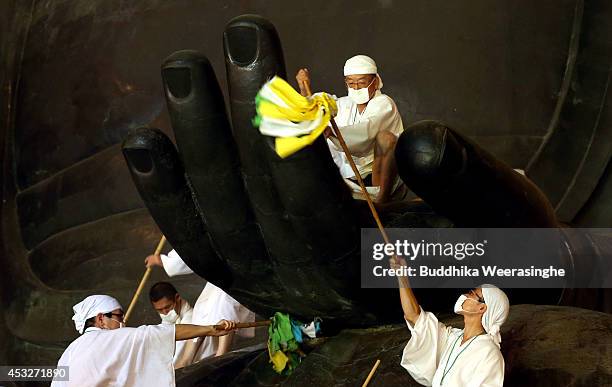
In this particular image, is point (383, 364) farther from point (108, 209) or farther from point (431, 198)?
point (108, 209)

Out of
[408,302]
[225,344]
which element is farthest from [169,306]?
[408,302]

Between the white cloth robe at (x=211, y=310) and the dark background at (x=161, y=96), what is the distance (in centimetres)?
154

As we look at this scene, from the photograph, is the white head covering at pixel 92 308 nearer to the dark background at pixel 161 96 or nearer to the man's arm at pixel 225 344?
the man's arm at pixel 225 344

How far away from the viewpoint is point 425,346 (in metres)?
6.15

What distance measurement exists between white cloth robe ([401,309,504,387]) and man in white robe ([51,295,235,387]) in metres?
1.15

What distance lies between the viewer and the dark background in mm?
10188

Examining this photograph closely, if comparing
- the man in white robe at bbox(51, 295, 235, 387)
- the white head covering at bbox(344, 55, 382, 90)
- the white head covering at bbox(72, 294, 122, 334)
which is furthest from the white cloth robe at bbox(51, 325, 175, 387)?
the white head covering at bbox(344, 55, 382, 90)

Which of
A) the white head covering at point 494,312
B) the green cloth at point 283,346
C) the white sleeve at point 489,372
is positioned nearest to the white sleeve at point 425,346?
the white head covering at point 494,312

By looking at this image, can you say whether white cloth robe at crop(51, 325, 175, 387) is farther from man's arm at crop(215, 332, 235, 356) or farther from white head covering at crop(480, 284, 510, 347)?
white head covering at crop(480, 284, 510, 347)

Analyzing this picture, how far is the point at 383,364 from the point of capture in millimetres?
6566

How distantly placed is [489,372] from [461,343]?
0.26 metres

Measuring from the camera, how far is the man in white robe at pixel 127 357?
684 cm

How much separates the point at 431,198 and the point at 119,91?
5.06 meters

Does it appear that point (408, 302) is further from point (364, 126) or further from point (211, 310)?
point (211, 310)
